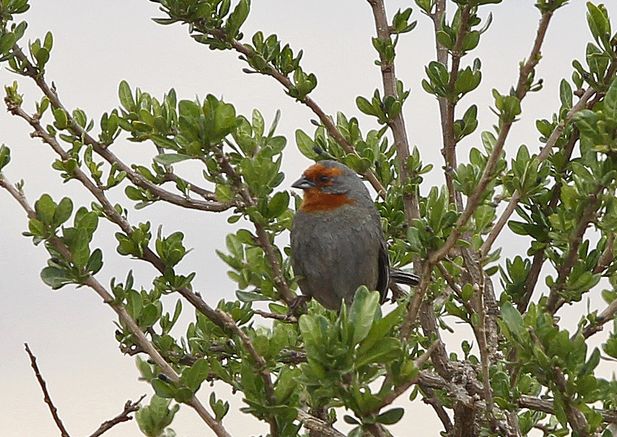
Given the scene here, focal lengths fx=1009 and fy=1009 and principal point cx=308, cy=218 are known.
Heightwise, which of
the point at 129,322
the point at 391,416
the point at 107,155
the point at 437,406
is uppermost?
the point at 107,155

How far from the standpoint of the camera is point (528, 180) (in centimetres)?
280

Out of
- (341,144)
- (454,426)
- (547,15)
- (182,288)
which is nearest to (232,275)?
(182,288)

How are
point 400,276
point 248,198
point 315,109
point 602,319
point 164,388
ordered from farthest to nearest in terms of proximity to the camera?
point 400,276 → point 315,109 → point 602,319 → point 248,198 → point 164,388

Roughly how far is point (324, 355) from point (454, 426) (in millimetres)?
A: 1611

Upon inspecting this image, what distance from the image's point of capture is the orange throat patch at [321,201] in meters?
3.98

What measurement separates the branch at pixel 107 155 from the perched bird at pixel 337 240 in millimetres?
682

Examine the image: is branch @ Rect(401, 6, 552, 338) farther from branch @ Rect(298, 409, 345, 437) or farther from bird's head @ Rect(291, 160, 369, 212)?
bird's head @ Rect(291, 160, 369, 212)

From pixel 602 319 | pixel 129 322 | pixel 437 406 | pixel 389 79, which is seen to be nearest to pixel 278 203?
pixel 129 322

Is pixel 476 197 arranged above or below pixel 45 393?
above

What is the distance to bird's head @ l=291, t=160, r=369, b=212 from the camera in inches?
155

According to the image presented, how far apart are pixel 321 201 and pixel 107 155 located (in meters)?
1.09

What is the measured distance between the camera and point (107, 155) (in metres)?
3.14

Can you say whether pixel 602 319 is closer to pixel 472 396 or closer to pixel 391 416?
pixel 472 396

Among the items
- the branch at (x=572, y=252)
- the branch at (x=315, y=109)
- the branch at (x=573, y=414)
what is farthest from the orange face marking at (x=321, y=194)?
the branch at (x=573, y=414)
